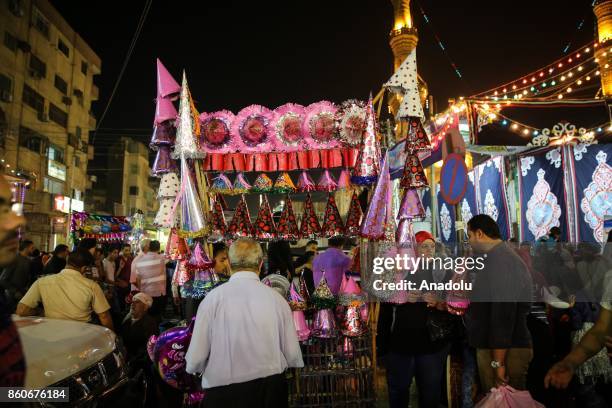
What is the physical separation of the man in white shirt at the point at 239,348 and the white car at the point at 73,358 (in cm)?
87

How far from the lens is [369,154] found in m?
4.99

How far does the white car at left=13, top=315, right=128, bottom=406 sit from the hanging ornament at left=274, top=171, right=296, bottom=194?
118 inches

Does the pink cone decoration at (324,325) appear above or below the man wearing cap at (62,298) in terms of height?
below

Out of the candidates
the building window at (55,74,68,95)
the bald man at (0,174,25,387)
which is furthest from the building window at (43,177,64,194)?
the bald man at (0,174,25,387)

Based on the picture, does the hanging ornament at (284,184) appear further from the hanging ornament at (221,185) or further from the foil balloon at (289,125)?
the hanging ornament at (221,185)

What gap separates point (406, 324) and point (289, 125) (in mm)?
3107

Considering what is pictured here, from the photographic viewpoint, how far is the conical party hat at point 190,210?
4.99m

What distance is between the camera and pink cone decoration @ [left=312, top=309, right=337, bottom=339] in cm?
437

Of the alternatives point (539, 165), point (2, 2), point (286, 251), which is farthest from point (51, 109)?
point (539, 165)

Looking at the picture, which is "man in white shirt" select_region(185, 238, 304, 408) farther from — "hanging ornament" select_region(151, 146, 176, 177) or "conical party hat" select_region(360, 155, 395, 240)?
"hanging ornament" select_region(151, 146, 176, 177)

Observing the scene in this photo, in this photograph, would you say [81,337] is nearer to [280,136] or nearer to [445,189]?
[280,136]

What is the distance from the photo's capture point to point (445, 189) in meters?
4.68

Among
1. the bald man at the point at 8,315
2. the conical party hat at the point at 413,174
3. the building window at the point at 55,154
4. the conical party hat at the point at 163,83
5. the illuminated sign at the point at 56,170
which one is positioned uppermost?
the building window at the point at 55,154

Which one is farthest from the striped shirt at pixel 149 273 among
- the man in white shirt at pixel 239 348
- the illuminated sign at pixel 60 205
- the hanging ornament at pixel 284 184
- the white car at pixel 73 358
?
the illuminated sign at pixel 60 205
